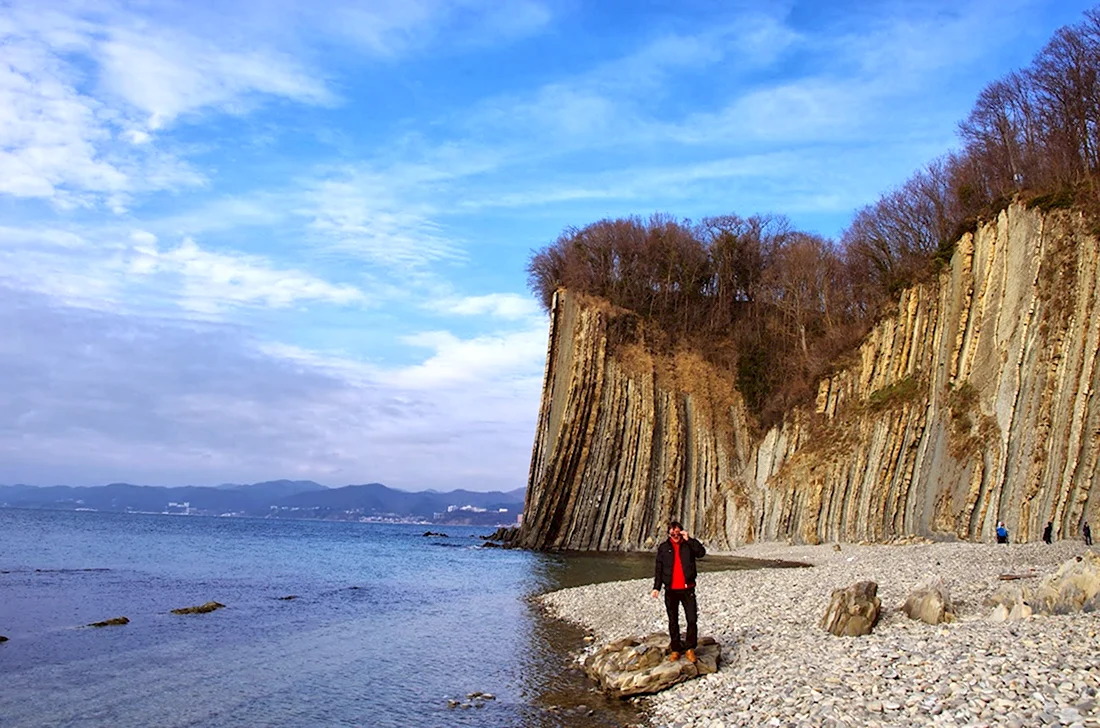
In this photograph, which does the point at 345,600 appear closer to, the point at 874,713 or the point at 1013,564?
the point at 1013,564

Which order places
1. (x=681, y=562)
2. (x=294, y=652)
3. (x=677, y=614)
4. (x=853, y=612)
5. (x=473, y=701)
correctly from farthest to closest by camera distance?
(x=294, y=652) → (x=853, y=612) → (x=473, y=701) → (x=681, y=562) → (x=677, y=614)

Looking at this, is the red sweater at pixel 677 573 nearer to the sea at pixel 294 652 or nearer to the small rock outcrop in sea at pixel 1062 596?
the sea at pixel 294 652

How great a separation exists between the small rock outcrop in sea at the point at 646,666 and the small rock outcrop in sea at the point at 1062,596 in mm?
4867

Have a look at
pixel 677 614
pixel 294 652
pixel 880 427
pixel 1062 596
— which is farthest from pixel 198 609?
pixel 880 427

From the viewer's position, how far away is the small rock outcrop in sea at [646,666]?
1258 centimetres

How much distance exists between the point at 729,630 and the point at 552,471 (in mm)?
37472

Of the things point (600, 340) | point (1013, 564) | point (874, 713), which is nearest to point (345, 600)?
point (1013, 564)

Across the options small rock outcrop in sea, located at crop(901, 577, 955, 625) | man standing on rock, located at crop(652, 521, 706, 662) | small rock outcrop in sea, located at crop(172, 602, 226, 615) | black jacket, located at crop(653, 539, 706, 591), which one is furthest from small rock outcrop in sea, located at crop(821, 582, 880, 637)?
small rock outcrop in sea, located at crop(172, 602, 226, 615)

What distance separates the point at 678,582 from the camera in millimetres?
12883

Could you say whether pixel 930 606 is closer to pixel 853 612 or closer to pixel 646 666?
pixel 853 612

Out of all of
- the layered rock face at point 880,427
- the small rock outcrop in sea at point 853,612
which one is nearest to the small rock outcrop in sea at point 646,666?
the small rock outcrop in sea at point 853,612

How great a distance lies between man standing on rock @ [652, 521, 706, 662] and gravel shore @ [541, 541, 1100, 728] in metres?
0.65

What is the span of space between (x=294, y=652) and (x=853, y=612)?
38.7 ft

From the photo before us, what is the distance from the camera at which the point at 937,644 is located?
462 inches
